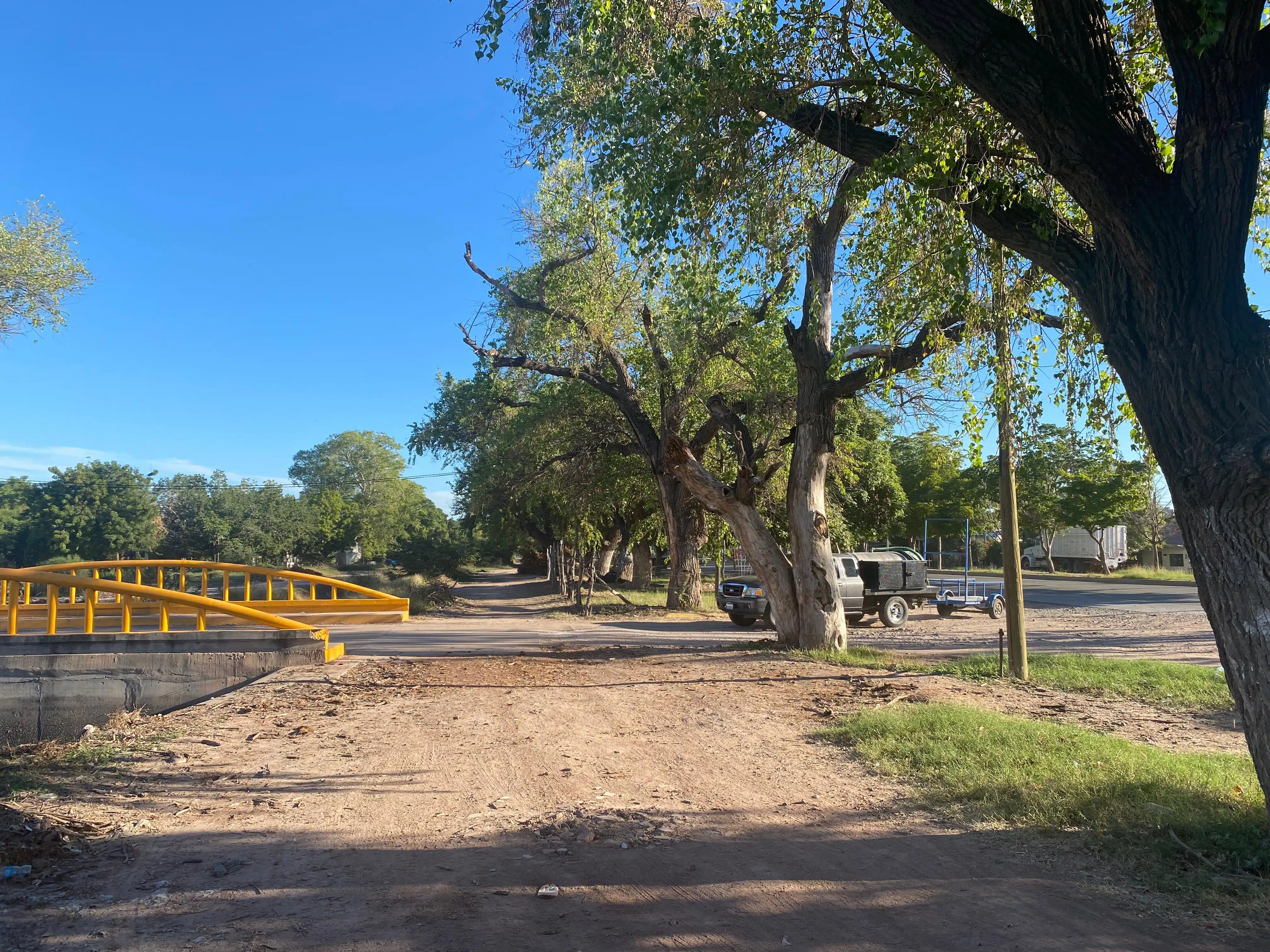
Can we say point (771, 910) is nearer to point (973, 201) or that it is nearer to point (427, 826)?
point (427, 826)

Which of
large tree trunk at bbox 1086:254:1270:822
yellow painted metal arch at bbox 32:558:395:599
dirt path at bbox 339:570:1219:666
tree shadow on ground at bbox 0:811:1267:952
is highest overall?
large tree trunk at bbox 1086:254:1270:822

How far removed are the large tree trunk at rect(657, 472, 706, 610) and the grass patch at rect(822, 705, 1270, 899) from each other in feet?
53.8

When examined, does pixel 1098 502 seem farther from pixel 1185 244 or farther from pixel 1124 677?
pixel 1185 244

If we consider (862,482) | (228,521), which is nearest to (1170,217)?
(862,482)

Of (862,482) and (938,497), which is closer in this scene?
(862,482)

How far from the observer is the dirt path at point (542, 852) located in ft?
13.3

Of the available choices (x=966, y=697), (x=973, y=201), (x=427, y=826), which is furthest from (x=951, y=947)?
(x=966, y=697)

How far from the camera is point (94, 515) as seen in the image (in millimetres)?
45938

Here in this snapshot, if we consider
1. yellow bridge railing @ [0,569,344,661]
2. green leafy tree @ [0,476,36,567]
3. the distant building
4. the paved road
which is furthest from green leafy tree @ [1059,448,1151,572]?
green leafy tree @ [0,476,36,567]

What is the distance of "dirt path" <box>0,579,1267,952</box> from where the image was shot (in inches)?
159

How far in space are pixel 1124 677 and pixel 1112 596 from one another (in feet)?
90.5

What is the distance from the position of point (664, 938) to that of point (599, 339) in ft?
Result: 52.0

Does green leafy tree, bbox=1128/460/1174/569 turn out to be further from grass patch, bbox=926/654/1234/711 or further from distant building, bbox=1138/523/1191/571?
grass patch, bbox=926/654/1234/711

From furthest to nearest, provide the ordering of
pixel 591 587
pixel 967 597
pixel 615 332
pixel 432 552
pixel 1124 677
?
1. pixel 432 552
2. pixel 967 597
3. pixel 591 587
4. pixel 615 332
5. pixel 1124 677
